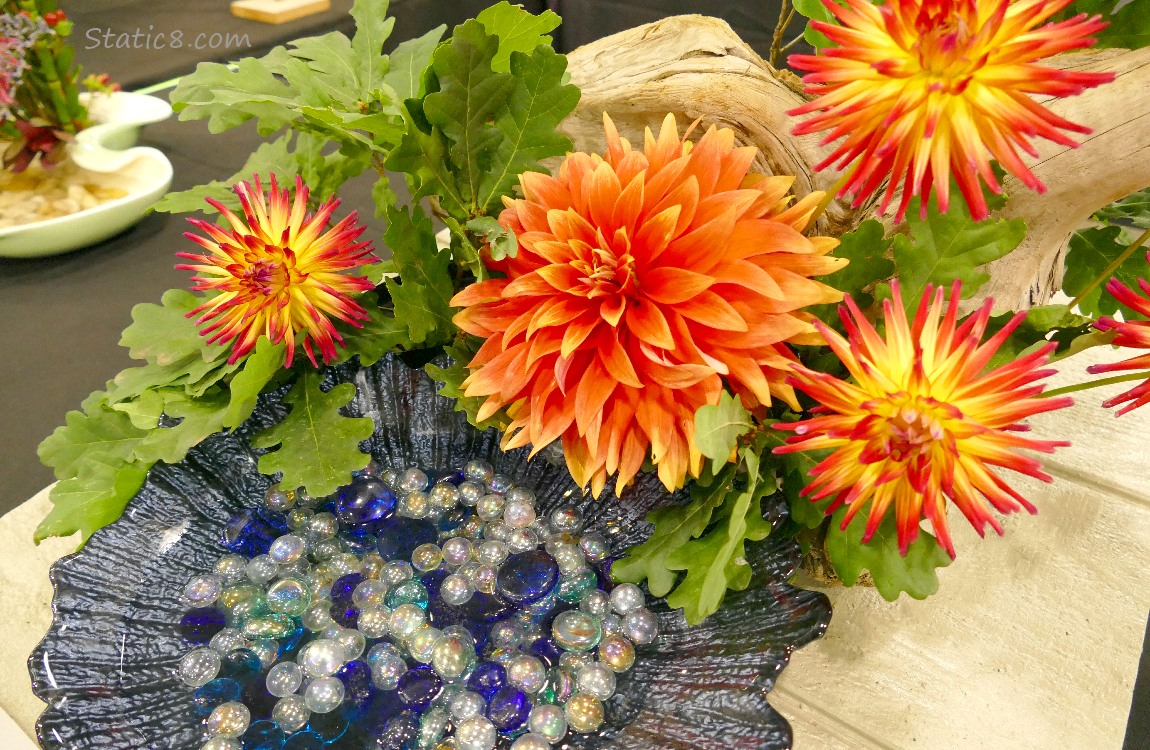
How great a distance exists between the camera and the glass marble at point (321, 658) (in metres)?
0.30

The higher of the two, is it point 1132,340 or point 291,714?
point 1132,340

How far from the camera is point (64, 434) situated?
33 centimetres

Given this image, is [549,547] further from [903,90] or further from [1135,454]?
[1135,454]

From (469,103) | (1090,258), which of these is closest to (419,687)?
(469,103)

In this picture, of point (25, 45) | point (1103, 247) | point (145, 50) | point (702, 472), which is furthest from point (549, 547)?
point (145, 50)

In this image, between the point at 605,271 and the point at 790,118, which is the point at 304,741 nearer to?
the point at 605,271

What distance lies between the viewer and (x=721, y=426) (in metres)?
0.25

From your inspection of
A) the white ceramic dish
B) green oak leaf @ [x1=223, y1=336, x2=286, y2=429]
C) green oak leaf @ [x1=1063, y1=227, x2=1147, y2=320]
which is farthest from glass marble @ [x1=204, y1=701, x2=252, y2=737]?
the white ceramic dish

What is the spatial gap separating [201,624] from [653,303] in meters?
0.23

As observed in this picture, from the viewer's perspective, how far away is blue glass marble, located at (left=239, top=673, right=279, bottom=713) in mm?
298

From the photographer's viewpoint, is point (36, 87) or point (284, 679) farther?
point (36, 87)

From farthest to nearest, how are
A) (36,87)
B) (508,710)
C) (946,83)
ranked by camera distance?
(36,87)
(508,710)
(946,83)

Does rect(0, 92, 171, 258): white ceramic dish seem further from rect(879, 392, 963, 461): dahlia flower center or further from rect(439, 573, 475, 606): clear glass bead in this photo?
rect(879, 392, 963, 461): dahlia flower center

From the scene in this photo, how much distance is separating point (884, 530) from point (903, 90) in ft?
0.50
